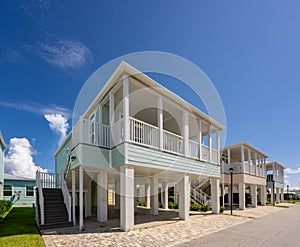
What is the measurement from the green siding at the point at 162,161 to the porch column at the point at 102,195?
2790 millimetres

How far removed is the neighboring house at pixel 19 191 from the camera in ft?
75.3

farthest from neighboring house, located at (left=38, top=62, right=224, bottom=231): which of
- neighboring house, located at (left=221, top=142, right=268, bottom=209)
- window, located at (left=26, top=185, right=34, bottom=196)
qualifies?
window, located at (left=26, top=185, right=34, bottom=196)

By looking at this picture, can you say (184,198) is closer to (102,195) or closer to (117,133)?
(102,195)

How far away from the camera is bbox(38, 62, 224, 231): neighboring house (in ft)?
31.3

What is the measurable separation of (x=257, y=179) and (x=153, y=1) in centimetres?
2056

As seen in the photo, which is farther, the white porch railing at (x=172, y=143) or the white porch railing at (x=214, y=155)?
the white porch railing at (x=214, y=155)

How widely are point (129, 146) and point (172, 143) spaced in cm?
352

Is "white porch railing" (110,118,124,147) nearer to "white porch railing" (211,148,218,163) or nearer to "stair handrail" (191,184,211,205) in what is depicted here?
"white porch railing" (211,148,218,163)

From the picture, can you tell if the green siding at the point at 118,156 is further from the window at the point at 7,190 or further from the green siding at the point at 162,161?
the window at the point at 7,190

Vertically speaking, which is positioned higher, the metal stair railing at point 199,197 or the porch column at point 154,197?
the porch column at point 154,197

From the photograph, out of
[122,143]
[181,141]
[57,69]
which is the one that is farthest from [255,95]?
[57,69]

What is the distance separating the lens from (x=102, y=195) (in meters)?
11.9

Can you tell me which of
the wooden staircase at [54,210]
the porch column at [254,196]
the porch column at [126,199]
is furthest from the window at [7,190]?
the porch column at [254,196]

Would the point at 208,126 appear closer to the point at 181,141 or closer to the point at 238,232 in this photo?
the point at 181,141
